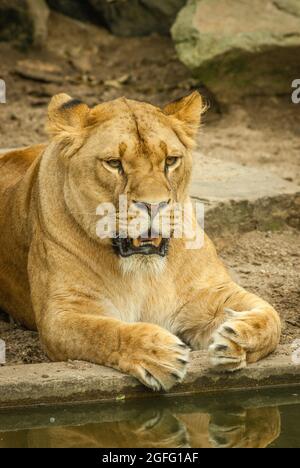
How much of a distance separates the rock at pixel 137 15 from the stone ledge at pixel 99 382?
6.85 meters

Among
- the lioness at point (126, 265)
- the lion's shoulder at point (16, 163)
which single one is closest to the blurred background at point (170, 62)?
the lion's shoulder at point (16, 163)

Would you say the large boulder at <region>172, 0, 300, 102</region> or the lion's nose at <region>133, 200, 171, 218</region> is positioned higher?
the large boulder at <region>172, 0, 300, 102</region>

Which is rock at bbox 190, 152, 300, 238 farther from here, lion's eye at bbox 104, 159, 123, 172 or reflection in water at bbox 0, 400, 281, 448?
reflection in water at bbox 0, 400, 281, 448

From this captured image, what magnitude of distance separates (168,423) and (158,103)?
5848 millimetres

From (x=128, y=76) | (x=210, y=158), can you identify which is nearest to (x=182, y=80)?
(x=128, y=76)

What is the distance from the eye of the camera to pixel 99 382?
5.07 m

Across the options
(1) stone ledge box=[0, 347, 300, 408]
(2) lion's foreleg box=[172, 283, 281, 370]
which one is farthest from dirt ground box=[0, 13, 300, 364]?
(1) stone ledge box=[0, 347, 300, 408]

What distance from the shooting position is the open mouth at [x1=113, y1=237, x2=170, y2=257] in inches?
210

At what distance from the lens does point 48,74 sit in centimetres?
1095

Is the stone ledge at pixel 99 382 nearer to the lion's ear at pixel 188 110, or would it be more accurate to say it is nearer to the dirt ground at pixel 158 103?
the dirt ground at pixel 158 103

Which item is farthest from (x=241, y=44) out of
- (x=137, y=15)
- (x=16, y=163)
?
(x=16, y=163)

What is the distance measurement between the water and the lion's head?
2.55 ft

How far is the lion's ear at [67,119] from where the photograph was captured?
5.54m

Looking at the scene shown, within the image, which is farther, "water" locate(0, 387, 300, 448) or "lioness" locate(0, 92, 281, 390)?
"lioness" locate(0, 92, 281, 390)
